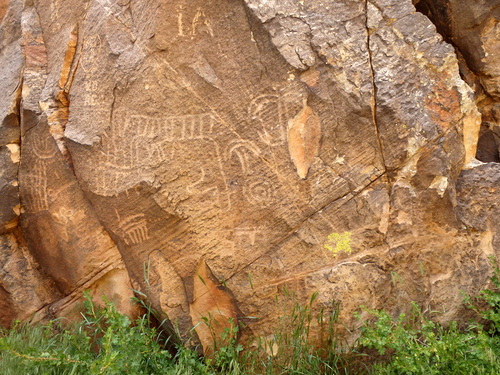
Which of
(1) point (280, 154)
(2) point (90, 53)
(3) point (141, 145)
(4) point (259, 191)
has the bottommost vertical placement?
(4) point (259, 191)

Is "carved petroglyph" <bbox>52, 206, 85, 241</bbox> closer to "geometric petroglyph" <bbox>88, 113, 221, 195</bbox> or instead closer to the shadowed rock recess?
the shadowed rock recess

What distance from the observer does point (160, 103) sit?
2641 mm

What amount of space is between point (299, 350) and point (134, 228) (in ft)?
3.72

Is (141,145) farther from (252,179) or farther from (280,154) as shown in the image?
(280,154)

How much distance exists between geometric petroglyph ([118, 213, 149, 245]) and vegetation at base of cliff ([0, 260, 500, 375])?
409 millimetres

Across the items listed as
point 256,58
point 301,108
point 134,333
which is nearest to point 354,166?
point 301,108

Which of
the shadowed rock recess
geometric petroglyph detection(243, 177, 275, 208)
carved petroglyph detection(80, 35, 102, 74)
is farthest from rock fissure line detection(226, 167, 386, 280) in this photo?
carved petroglyph detection(80, 35, 102, 74)

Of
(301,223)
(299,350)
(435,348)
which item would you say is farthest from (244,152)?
(435,348)

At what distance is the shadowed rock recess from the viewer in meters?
2.48

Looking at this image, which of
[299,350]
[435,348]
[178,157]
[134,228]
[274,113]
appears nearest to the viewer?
[435,348]

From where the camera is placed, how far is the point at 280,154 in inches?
100

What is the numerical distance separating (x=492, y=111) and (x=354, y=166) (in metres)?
1.05

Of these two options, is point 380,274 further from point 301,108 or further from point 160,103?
point 160,103

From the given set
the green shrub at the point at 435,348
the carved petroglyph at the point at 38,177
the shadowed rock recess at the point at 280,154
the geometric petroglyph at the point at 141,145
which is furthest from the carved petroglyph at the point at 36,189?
the green shrub at the point at 435,348
